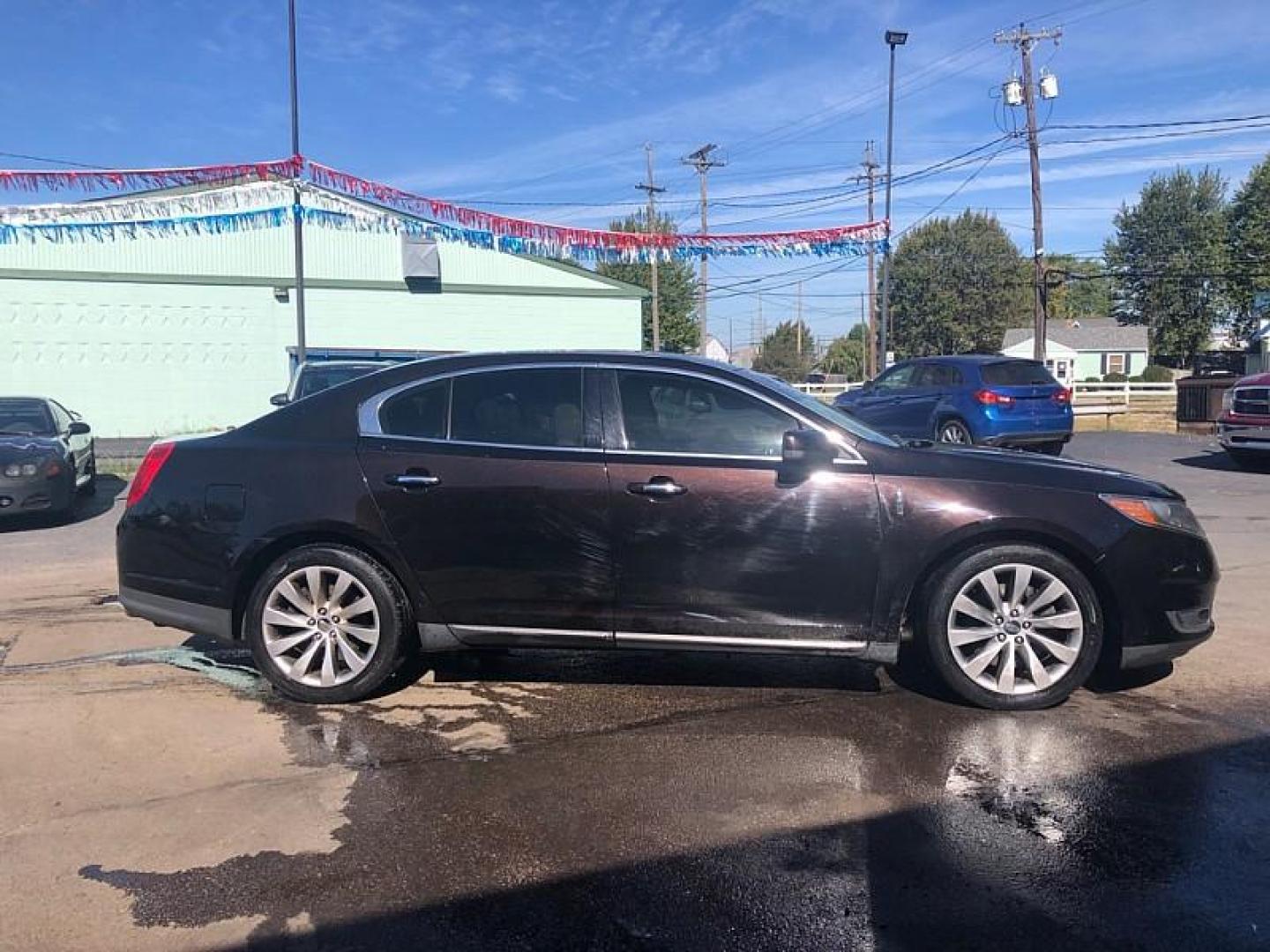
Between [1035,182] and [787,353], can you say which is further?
[787,353]

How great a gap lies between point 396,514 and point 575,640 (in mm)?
993

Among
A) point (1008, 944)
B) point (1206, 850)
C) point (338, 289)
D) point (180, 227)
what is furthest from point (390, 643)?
point (338, 289)

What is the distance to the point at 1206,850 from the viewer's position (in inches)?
131

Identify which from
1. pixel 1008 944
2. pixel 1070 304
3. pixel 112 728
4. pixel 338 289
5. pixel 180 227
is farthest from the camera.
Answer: pixel 1070 304

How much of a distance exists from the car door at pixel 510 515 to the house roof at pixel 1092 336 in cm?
7093

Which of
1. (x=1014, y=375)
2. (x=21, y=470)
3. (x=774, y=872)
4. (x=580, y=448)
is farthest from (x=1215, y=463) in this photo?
(x=21, y=470)

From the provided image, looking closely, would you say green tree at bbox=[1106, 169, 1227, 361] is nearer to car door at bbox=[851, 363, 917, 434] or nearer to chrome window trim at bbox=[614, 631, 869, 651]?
car door at bbox=[851, 363, 917, 434]

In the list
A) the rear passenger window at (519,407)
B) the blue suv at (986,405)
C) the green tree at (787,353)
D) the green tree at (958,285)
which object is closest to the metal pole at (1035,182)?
the blue suv at (986,405)

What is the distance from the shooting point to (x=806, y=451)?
15.0 feet

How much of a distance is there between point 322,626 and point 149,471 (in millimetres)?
1224

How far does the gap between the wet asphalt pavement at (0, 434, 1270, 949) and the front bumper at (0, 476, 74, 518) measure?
18.3 feet

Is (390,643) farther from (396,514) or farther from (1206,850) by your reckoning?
(1206,850)

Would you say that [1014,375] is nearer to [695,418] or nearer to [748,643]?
[695,418]

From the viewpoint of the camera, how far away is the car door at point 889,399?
49.6 feet
